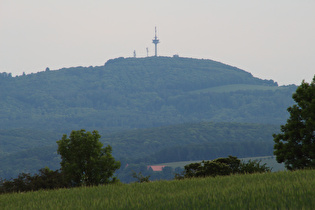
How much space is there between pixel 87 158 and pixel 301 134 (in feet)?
74.4

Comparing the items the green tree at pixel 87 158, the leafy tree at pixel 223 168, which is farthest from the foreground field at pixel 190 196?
the green tree at pixel 87 158

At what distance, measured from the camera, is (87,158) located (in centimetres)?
5109

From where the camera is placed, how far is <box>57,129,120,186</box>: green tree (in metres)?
49.9

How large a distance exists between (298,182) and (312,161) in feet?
66.9

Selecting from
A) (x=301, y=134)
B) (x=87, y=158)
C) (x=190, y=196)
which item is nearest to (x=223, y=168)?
(x=301, y=134)

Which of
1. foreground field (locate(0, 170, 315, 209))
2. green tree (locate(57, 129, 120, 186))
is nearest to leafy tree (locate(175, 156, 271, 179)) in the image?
green tree (locate(57, 129, 120, 186))

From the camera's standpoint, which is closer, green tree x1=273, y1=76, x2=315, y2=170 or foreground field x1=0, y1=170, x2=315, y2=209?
foreground field x1=0, y1=170, x2=315, y2=209

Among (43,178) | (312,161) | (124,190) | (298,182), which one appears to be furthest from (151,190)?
(312,161)

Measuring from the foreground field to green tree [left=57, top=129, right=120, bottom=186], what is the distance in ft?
72.1

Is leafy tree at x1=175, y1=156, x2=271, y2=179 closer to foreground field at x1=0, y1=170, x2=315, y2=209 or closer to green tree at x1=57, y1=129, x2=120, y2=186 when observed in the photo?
green tree at x1=57, y1=129, x2=120, y2=186

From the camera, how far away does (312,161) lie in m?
42.0

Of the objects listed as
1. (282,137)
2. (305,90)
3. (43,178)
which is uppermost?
(305,90)

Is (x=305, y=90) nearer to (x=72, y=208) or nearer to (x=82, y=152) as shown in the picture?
(x=82, y=152)

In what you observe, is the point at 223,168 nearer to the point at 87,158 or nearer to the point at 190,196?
the point at 87,158
